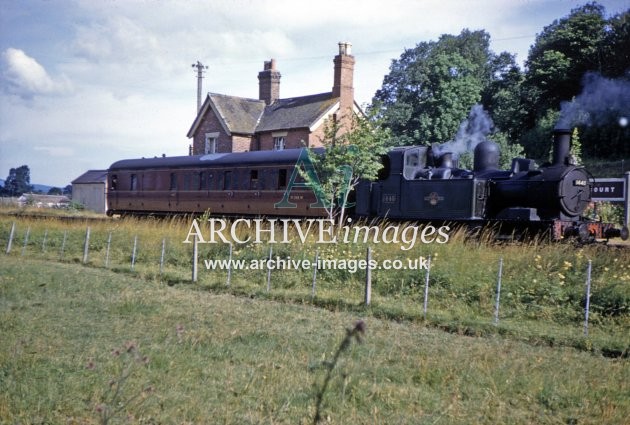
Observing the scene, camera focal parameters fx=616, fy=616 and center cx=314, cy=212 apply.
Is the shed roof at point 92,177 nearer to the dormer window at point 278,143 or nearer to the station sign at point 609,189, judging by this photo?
the dormer window at point 278,143

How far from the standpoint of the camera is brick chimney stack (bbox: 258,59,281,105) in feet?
124

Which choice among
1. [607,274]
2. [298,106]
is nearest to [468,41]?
[298,106]

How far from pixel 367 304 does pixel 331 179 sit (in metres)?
6.70

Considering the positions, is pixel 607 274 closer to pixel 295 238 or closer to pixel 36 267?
pixel 295 238

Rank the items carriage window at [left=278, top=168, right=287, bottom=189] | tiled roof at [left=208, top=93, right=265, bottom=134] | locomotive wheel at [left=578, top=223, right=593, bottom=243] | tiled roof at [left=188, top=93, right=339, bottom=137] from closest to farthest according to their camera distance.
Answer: locomotive wheel at [left=578, top=223, right=593, bottom=243] < carriage window at [left=278, top=168, right=287, bottom=189] < tiled roof at [left=188, top=93, right=339, bottom=137] < tiled roof at [left=208, top=93, right=265, bottom=134]

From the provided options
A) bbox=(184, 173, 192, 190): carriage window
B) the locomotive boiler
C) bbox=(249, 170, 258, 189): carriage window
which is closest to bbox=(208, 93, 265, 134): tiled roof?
bbox=(184, 173, 192, 190): carriage window

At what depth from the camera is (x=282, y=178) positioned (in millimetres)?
19969

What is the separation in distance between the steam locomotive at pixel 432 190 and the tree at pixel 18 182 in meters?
84.2

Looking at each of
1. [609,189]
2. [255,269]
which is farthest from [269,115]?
[255,269]

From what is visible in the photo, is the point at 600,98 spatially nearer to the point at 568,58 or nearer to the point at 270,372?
the point at 568,58

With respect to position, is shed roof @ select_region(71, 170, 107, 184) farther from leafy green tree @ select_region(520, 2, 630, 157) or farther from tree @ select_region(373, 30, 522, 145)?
leafy green tree @ select_region(520, 2, 630, 157)

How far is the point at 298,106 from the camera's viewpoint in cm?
3472

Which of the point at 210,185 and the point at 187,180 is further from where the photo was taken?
the point at 187,180

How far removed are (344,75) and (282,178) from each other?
1388 cm
